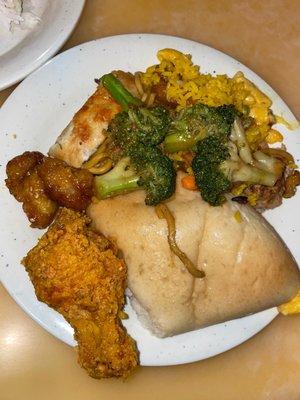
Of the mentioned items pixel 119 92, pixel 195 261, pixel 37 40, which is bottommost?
pixel 195 261

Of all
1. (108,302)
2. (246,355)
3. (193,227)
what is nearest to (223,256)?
(193,227)

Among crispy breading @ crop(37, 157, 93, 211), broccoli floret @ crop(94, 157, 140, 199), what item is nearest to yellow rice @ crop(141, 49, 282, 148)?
broccoli floret @ crop(94, 157, 140, 199)

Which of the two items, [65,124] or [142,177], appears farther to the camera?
[65,124]

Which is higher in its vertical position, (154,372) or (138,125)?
(138,125)

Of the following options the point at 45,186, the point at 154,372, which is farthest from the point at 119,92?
the point at 154,372

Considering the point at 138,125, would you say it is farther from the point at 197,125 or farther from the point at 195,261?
the point at 195,261

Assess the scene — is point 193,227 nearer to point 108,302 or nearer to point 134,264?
point 134,264
